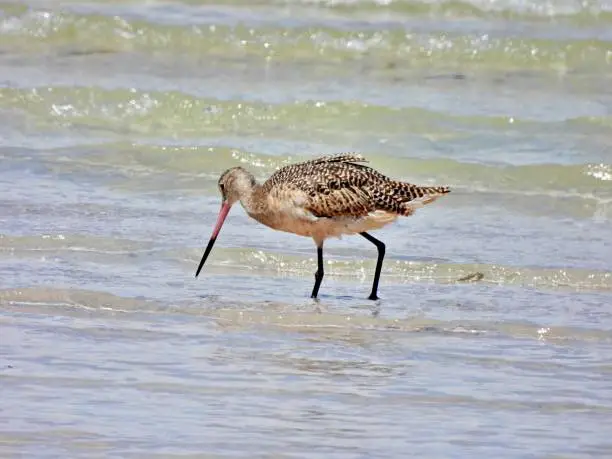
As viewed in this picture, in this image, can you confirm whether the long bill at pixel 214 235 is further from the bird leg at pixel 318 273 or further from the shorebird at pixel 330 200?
the bird leg at pixel 318 273

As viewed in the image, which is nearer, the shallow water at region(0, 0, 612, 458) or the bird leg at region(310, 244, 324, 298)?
the shallow water at region(0, 0, 612, 458)

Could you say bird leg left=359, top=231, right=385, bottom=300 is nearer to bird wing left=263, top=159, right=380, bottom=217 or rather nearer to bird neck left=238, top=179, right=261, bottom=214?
bird wing left=263, top=159, right=380, bottom=217

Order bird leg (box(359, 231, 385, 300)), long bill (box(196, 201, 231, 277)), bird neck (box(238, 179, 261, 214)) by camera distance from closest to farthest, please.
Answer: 1. bird leg (box(359, 231, 385, 300))
2. long bill (box(196, 201, 231, 277))
3. bird neck (box(238, 179, 261, 214))

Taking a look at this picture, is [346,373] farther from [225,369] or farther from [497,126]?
[497,126]

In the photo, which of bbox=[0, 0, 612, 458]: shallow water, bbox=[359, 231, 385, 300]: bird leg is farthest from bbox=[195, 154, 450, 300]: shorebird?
bbox=[0, 0, 612, 458]: shallow water

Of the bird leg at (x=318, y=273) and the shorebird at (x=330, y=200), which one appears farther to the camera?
the shorebird at (x=330, y=200)

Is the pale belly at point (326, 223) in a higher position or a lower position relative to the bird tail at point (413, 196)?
lower

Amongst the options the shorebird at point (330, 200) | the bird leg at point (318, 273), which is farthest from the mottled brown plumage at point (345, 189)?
the bird leg at point (318, 273)

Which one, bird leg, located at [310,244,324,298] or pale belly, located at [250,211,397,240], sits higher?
pale belly, located at [250,211,397,240]

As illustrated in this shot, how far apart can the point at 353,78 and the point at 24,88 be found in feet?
10.1

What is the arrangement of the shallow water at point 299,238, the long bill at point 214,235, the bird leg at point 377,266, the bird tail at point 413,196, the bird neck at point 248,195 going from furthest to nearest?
the bird neck at point 248,195, the bird tail at point 413,196, the long bill at point 214,235, the bird leg at point 377,266, the shallow water at point 299,238

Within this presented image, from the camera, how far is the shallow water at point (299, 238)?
6.21 m

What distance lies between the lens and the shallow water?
20.4 feet

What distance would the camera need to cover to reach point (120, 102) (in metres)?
14.0
